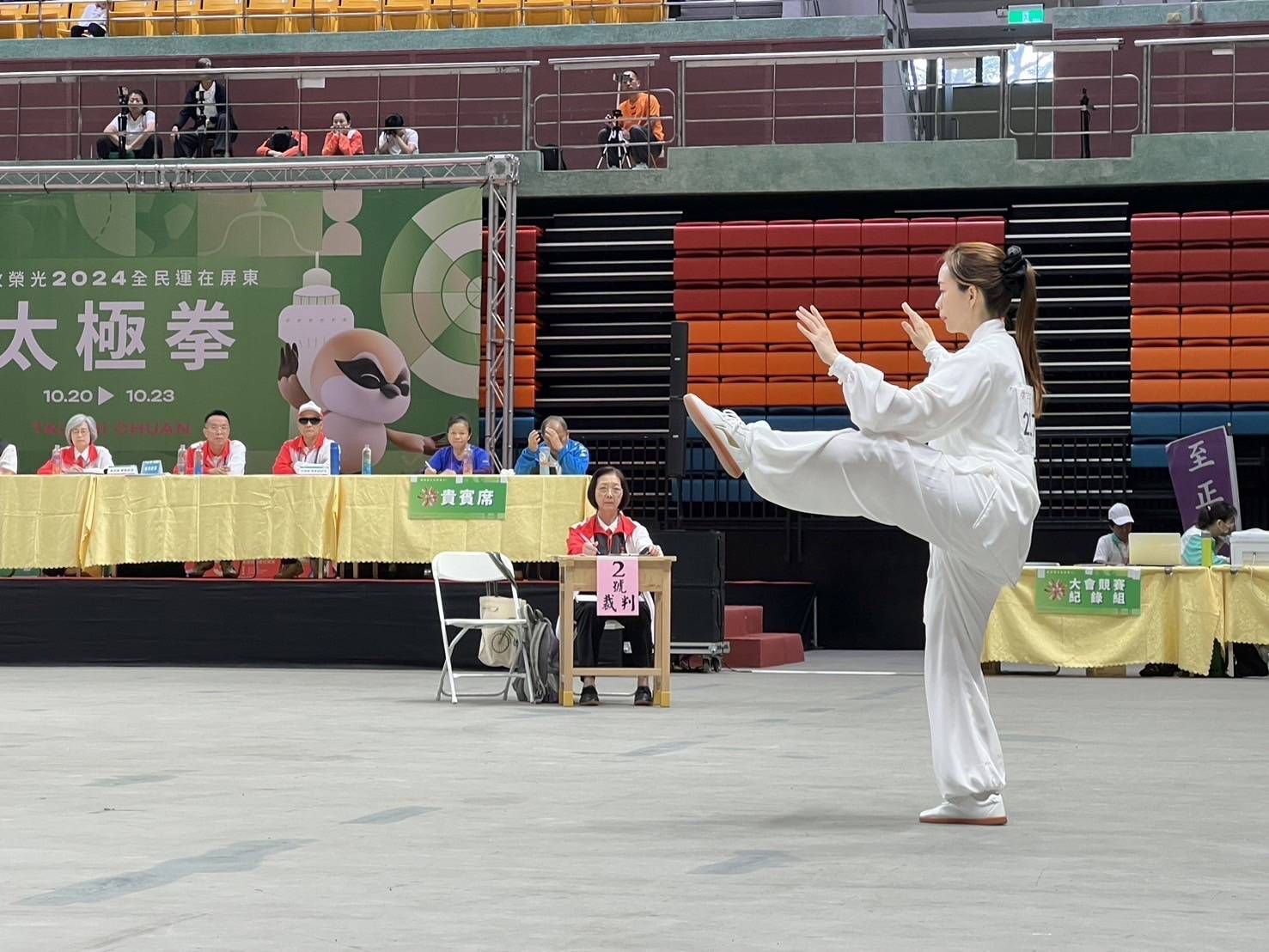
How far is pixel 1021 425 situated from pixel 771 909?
185cm

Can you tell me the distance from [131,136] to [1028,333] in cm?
1415

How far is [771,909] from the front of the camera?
10.5ft

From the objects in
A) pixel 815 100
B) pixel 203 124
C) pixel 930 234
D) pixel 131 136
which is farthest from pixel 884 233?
pixel 131 136

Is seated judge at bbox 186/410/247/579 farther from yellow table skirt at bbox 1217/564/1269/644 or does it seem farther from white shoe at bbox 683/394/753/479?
white shoe at bbox 683/394/753/479

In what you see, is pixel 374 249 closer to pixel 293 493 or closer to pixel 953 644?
pixel 293 493

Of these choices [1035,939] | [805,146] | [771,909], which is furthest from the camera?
[805,146]

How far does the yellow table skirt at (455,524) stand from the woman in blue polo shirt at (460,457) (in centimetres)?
79

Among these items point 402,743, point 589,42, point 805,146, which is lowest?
point 402,743

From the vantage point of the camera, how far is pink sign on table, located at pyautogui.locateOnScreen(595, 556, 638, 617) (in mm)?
8977

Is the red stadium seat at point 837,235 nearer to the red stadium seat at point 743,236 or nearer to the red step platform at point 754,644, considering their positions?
the red stadium seat at point 743,236

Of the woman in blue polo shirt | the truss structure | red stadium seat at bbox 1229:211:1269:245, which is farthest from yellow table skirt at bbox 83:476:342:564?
red stadium seat at bbox 1229:211:1269:245

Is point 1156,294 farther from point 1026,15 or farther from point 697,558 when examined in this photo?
point 697,558

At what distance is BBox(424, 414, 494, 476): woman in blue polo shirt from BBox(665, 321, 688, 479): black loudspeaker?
4.28ft

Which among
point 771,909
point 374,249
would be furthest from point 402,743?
point 374,249
